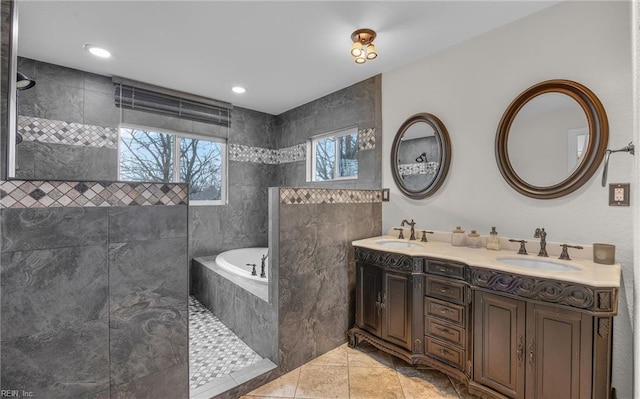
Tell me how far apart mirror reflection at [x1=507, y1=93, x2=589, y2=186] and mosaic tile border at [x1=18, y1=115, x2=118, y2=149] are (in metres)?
3.83

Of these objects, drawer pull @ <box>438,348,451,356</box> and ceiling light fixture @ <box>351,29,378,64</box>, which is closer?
drawer pull @ <box>438,348,451,356</box>

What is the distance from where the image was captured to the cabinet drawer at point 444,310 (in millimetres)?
1744

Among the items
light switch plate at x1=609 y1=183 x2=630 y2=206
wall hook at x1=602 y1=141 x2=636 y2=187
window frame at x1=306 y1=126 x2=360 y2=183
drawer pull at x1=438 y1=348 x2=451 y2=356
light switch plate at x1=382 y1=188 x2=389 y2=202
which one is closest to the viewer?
wall hook at x1=602 y1=141 x2=636 y2=187

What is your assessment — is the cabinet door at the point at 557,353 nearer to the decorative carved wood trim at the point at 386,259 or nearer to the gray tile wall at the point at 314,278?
the decorative carved wood trim at the point at 386,259

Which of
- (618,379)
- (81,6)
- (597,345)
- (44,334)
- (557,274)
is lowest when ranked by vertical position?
(618,379)

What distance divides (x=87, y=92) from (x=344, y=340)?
355 cm

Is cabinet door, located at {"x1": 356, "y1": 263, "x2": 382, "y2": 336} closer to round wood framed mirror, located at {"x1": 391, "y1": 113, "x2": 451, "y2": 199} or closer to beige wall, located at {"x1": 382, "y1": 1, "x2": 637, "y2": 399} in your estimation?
beige wall, located at {"x1": 382, "y1": 1, "x2": 637, "y2": 399}

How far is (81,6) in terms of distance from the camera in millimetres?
1853

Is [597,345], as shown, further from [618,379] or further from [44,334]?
[44,334]

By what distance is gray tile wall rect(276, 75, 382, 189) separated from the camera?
9.70 ft

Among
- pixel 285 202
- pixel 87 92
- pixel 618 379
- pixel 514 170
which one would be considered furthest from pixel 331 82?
pixel 618 379

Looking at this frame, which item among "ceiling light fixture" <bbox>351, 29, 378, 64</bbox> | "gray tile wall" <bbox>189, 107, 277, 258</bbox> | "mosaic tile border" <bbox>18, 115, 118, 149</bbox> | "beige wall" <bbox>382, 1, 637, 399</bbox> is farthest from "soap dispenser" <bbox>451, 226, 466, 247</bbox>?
"mosaic tile border" <bbox>18, 115, 118, 149</bbox>

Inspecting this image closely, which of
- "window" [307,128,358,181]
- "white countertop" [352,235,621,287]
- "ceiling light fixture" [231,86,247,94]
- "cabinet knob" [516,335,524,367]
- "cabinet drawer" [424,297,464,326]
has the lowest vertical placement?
"cabinet knob" [516,335,524,367]

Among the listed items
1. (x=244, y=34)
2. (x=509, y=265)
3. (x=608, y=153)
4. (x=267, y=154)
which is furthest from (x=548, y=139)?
(x=267, y=154)
